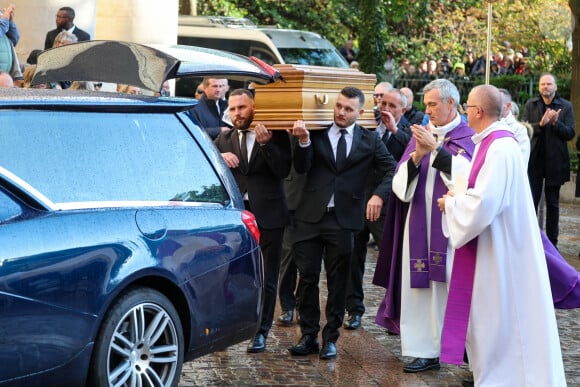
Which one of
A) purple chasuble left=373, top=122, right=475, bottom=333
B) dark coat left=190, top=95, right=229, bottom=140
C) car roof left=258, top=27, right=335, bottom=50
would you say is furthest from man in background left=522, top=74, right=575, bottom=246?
Answer: car roof left=258, top=27, right=335, bottom=50

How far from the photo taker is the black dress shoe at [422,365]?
8.86m

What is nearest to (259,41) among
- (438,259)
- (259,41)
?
(259,41)

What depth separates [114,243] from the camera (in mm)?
6238

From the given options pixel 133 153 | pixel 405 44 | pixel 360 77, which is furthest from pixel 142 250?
pixel 405 44

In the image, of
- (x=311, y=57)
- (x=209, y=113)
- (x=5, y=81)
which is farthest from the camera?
(x=311, y=57)

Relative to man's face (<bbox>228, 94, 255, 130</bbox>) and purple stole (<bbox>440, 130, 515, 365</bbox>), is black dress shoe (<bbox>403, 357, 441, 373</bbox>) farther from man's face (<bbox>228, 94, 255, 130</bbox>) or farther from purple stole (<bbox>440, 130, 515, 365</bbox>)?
man's face (<bbox>228, 94, 255, 130</bbox>)

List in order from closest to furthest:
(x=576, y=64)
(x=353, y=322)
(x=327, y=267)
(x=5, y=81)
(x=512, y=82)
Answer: (x=327, y=267) → (x=353, y=322) → (x=5, y=81) → (x=576, y=64) → (x=512, y=82)

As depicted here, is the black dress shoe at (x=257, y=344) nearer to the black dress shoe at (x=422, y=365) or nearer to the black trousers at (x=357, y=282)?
the black dress shoe at (x=422, y=365)

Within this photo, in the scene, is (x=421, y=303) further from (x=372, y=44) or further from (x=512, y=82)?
(x=372, y=44)

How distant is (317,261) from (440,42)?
3401cm

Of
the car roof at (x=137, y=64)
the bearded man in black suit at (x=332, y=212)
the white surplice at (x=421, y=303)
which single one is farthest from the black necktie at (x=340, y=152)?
the car roof at (x=137, y=64)

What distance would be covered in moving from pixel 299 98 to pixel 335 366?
75.2 inches

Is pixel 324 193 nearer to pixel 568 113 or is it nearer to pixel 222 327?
pixel 222 327

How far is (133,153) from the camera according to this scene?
674 cm
